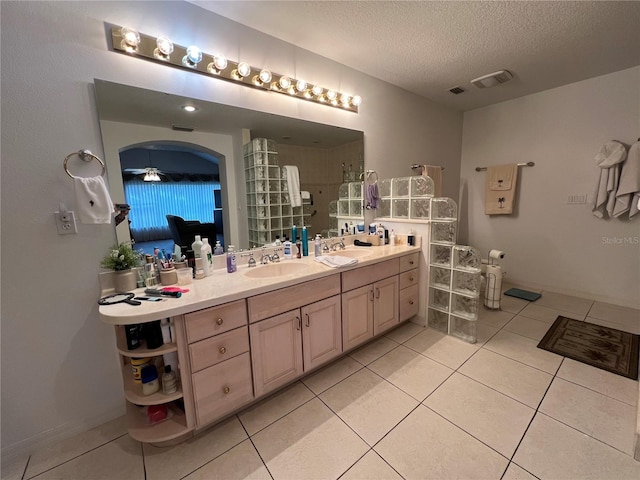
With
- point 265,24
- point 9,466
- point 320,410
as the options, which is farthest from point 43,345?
point 265,24

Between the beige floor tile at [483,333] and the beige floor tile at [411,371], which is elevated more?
the beige floor tile at [483,333]

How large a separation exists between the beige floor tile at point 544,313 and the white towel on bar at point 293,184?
2.72 metres

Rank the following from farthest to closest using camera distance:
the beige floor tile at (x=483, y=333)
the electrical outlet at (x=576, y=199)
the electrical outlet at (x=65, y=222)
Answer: the electrical outlet at (x=576, y=199) → the beige floor tile at (x=483, y=333) → the electrical outlet at (x=65, y=222)

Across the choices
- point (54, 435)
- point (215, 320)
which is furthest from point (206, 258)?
point (54, 435)

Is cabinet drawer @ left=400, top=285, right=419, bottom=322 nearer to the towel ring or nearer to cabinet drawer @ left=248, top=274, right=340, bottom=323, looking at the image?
cabinet drawer @ left=248, top=274, right=340, bottom=323

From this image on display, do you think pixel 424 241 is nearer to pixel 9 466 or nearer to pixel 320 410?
pixel 320 410

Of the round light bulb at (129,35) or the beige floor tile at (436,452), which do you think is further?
the round light bulb at (129,35)

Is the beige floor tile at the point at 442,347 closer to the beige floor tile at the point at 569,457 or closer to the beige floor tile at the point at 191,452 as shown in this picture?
the beige floor tile at the point at 569,457

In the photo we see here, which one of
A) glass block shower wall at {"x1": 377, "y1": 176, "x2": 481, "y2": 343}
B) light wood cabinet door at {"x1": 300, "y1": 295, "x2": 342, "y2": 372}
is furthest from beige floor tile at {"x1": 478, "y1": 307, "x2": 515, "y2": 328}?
light wood cabinet door at {"x1": 300, "y1": 295, "x2": 342, "y2": 372}

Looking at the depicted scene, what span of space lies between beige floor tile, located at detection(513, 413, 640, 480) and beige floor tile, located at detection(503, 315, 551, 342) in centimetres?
113

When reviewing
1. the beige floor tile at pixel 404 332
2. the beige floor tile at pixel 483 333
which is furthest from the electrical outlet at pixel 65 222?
the beige floor tile at pixel 483 333

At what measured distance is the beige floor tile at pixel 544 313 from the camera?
9.03 ft

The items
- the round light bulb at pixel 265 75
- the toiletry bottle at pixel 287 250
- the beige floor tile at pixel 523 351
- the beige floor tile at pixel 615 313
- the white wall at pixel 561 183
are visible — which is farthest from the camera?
the white wall at pixel 561 183

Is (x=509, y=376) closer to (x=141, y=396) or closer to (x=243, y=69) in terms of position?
(x=141, y=396)
